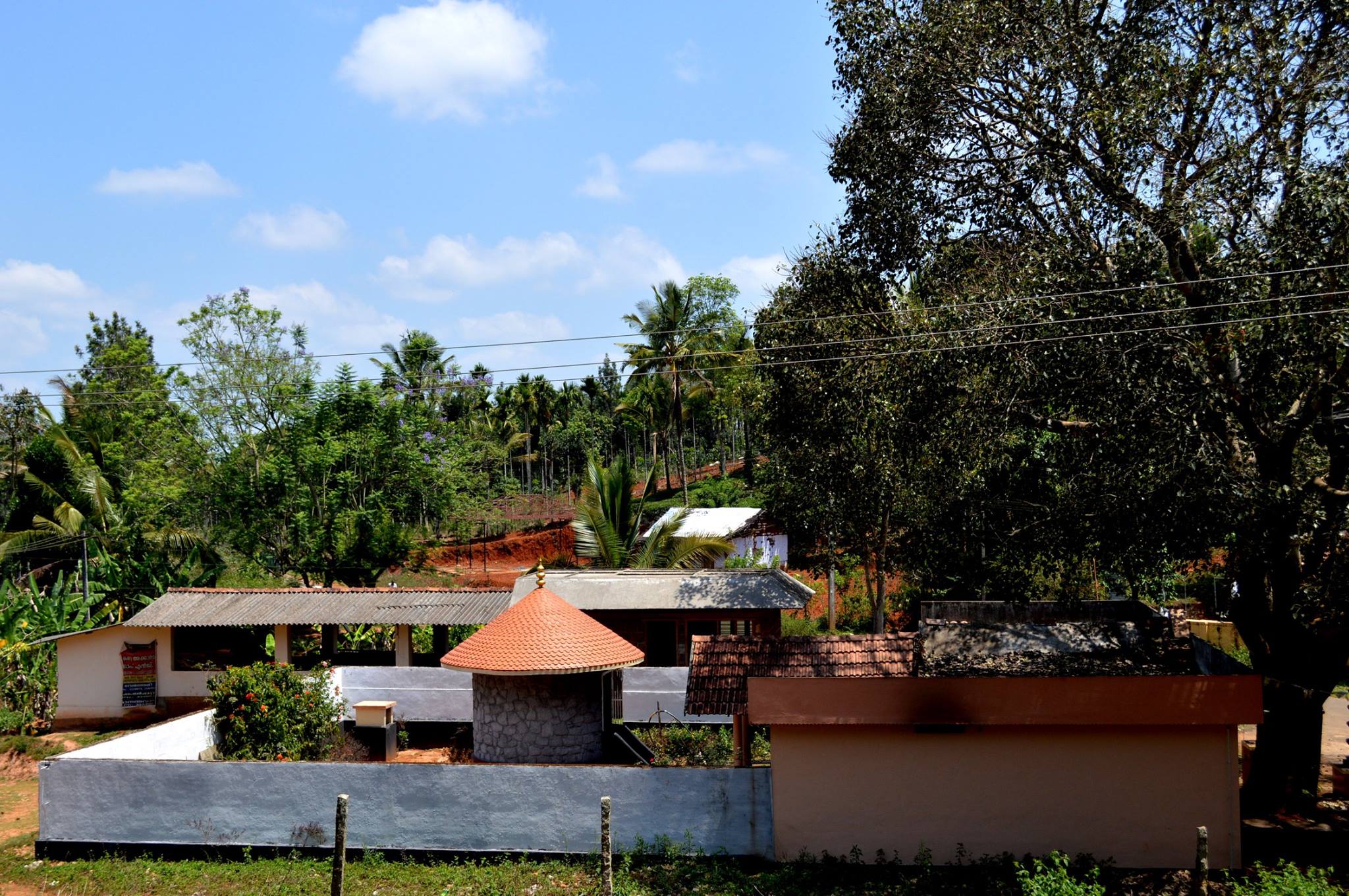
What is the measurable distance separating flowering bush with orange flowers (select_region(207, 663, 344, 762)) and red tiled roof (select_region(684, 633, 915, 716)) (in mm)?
6347

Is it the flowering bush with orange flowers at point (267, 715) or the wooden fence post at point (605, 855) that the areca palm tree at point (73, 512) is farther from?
the wooden fence post at point (605, 855)

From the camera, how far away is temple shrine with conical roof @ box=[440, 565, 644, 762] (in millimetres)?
13258

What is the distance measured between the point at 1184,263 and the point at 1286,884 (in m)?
6.69

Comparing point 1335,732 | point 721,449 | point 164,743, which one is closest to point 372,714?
point 164,743

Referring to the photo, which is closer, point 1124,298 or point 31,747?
point 1124,298

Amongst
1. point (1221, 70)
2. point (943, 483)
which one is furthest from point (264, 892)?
point (1221, 70)

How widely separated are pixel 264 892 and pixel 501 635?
4187mm

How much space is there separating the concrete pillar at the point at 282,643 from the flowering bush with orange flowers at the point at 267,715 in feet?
15.9

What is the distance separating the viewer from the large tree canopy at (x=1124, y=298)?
11.0 metres

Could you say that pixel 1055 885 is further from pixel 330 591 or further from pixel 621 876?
pixel 330 591

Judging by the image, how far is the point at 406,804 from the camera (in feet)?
38.3

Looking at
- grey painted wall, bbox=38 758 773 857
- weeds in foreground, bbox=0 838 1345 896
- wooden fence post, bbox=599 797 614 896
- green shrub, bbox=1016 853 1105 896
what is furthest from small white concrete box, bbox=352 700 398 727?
green shrub, bbox=1016 853 1105 896

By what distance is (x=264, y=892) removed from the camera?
10703mm

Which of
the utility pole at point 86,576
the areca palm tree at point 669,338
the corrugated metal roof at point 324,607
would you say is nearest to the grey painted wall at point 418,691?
the corrugated metal roof at point 324,607
